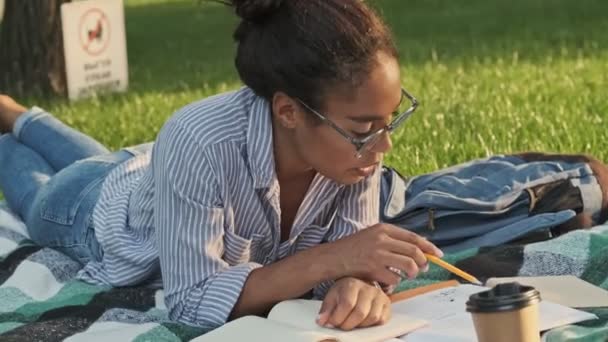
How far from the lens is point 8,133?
5.56 m

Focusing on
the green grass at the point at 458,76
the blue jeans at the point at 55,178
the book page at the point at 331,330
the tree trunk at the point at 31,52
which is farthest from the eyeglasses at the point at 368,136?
the tree trunk at the point at 31,52

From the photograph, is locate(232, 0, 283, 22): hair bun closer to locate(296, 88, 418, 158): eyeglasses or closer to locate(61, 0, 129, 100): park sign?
locate(296, 88, 418, 158): eyeglasses

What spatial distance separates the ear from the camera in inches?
148

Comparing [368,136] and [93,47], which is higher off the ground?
[368,136]

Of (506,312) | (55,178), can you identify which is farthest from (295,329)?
(55,178)

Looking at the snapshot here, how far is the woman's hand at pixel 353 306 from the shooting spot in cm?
359

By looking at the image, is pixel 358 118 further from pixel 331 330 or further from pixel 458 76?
pixel 458 76

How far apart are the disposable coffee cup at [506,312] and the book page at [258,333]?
1.75 ft

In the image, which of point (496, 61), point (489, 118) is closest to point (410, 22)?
point (496, 61)

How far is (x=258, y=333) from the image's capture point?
3.50m

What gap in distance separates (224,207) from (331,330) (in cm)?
52

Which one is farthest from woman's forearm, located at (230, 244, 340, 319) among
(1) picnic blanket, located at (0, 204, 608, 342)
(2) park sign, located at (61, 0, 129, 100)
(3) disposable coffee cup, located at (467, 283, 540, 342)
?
(2) park sign, located at (61, 0, 129, 100)

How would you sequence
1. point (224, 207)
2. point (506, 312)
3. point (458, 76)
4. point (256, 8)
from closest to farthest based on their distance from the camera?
point (506, 312), point (256, 8), point (224, 207), point (458, 76)

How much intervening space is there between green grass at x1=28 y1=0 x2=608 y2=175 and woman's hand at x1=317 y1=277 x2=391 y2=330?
5.27 ft
